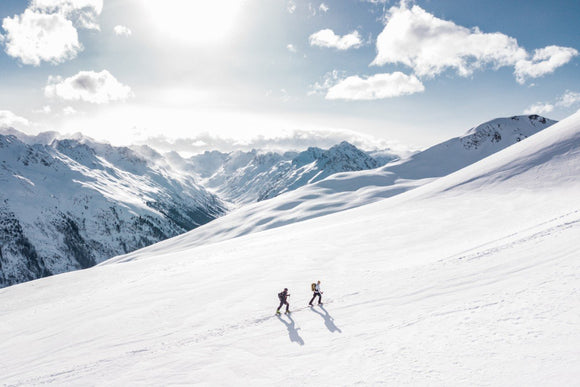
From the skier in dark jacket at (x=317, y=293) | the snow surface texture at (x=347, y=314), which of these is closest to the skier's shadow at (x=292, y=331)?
the snow surface texture at (x=347, y=314)

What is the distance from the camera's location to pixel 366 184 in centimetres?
12644

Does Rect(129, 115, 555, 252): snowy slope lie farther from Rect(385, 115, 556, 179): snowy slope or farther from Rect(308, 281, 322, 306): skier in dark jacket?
Rect(308, 281, 322, 306): skier in dark jacket

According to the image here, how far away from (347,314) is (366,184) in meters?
115

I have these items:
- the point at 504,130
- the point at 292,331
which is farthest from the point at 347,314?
the point at 504,130

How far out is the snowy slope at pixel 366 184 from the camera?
9450 centimetres

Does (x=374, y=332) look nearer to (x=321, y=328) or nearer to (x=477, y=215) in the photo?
(x=321, y=328)

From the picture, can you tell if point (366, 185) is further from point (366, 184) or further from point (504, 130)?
point (504, 130)

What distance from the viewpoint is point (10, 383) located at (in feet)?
47.1

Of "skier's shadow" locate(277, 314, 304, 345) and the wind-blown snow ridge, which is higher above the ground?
the wind-blown snow ridge

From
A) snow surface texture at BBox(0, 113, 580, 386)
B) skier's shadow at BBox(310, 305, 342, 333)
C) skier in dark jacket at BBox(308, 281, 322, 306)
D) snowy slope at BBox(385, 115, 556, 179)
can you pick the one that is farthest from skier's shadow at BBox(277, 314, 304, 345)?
snowy slope at BBox(385, 115, 556, 179)

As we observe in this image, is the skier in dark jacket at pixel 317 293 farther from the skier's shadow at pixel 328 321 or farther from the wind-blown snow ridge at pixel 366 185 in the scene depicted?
the wind-blown snow ridge at pixel 366 185

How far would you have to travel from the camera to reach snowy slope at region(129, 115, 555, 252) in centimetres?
9450

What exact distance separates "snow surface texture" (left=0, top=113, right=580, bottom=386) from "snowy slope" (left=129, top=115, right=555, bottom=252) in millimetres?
59579

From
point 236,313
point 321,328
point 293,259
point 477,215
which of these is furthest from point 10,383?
point 477,215
